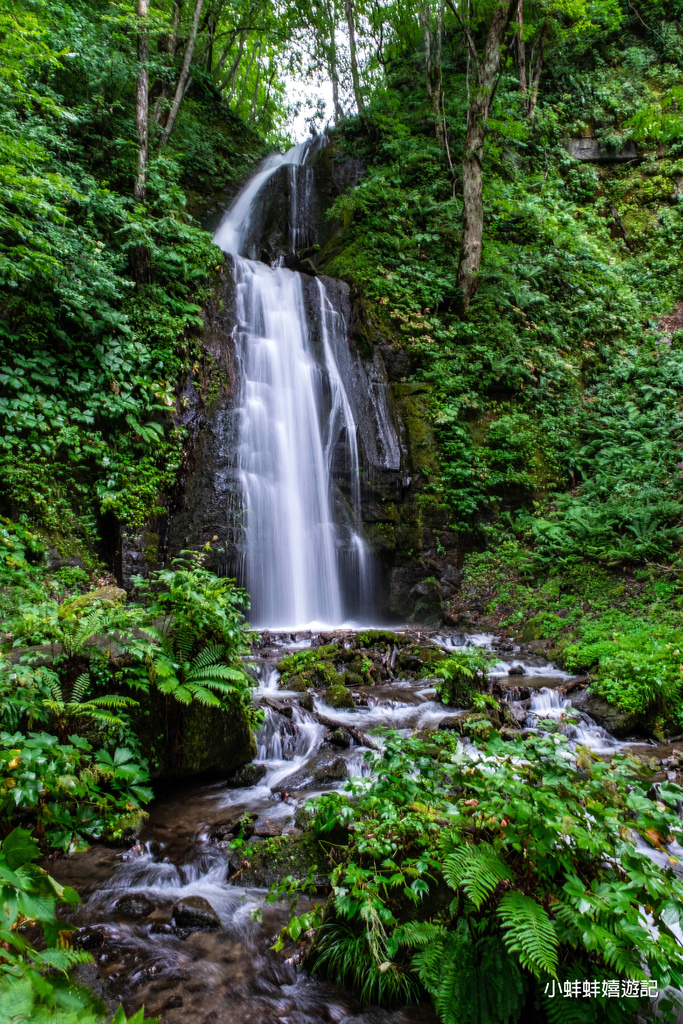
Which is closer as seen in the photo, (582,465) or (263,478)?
(263,478)

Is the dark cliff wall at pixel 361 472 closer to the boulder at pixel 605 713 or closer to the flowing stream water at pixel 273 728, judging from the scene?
the flowing stream water at pixel 273 728

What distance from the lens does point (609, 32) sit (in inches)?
736

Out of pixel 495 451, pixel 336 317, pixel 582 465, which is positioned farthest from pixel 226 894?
pixel 336 317

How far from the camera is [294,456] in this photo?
10.9 metres

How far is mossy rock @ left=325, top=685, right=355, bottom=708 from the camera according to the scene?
5695mm

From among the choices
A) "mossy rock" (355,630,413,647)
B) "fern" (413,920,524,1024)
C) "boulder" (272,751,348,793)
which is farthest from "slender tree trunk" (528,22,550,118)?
"fern" (413,920,524,1024)

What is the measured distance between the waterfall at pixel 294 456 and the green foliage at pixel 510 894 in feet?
24.5

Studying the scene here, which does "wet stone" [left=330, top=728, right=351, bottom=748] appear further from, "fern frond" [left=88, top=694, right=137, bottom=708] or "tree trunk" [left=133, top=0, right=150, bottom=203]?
"tree trunk" [left=133, top=0, right=150, bottom=203]

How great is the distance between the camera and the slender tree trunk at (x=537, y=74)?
57.9 feet

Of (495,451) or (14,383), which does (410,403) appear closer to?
(495,451)

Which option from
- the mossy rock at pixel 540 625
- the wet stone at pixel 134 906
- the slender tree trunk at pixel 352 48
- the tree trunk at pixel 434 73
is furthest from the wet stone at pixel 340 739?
the slender tree trunk at pixel 352 48

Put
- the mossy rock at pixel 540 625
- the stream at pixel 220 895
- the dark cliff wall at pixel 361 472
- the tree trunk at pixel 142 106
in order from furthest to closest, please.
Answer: the tree trunk at pixel 142 106 < the dark cliff wall at pixel 361 472 < the mossy rock at pixel 540 625 < the stream at pixel 220 895

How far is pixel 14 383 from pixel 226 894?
23.2ft

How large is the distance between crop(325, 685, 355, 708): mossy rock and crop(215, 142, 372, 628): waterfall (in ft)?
13.2
